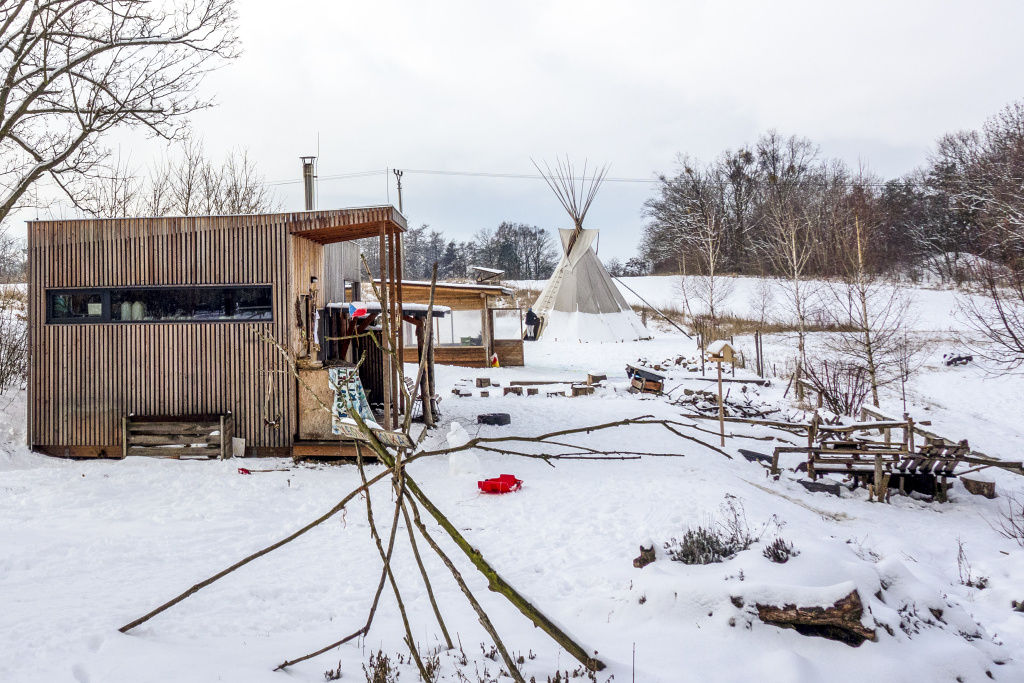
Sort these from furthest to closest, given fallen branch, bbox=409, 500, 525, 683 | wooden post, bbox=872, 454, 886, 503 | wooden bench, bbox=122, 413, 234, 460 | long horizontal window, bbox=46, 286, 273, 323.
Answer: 1. long horizontal window, bbox=46, 286, 273, 323
2. wooden bench, bbox=122, 413, 234, 460
3. wooden post, bbox=872, 454, 886, 503
4. fallen branch, bbox=409, 500, 525, 683

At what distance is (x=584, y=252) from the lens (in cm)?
2042

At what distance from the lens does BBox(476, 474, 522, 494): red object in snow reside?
7.02 meters

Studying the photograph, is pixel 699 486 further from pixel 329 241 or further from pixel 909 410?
pixel 909 410

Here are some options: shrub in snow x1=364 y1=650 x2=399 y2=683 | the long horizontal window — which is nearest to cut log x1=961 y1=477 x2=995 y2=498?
shrub in snow x1=364 y1=650 x2=399 y2=683

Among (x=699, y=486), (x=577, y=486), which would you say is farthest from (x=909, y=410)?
(x=577, y=486)

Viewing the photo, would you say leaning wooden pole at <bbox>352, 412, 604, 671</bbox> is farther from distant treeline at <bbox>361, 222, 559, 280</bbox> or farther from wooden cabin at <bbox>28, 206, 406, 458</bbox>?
distant treeline at <bbox>361, 222, 559, 280</bbox>

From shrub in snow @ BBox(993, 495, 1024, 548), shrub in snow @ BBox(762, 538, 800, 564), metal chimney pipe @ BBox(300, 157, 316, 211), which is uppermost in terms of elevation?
metal chimney pipe @ BBox(300, 157, 316, 211)

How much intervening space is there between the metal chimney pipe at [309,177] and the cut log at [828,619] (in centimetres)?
1034

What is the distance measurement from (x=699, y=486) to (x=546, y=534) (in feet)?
7.63

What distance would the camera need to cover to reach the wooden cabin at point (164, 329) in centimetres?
852

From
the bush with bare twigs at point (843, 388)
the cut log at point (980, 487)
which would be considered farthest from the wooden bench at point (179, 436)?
the bush with bare twigs at point (843, 388)

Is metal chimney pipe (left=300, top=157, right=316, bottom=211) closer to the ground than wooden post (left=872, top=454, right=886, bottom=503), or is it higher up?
higher up

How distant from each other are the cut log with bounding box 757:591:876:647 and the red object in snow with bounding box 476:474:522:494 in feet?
12.6

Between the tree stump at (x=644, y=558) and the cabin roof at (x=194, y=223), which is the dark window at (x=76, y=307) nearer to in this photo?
the cabin roof at (x=194, y=223)
